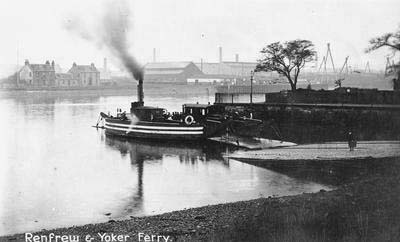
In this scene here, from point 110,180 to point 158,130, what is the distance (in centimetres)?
1806

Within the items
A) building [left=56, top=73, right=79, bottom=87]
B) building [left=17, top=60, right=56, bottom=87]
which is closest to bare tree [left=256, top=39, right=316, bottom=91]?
building [left=17, top=60, right=56, bottom=87]

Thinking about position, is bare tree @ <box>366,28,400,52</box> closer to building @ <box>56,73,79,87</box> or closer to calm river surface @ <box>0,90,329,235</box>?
calm river surface @ <box>0,90,329,235</box>

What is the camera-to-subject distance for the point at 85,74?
484 feet

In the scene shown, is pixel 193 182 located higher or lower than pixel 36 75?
lower

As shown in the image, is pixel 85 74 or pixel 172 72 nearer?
pixel 85 74

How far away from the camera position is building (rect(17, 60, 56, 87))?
122 metres

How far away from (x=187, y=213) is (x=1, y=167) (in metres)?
18.5

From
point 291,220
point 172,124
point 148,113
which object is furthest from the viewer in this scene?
point 148,113

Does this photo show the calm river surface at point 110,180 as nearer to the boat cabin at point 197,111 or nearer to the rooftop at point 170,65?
the boat cabin at point 197,111

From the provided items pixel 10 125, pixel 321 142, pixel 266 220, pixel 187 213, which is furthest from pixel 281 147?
pixel 10 125

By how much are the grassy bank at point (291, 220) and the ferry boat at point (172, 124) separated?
79.7 feet

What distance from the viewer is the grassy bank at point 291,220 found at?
13.2 m

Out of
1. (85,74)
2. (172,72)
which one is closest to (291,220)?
(85,74)

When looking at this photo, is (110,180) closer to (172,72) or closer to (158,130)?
(158,130)
